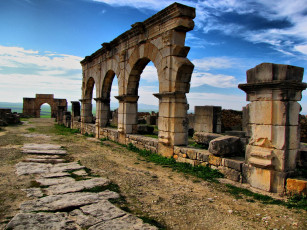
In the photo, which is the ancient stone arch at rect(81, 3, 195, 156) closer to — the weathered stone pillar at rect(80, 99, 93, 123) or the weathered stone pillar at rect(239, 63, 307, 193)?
the weathered stone pillar at rect(239, 63, 307, 193)

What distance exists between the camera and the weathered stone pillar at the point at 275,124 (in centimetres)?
437

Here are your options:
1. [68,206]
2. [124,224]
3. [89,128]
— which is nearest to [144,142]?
[68,206]

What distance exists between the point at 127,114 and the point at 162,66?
324cm

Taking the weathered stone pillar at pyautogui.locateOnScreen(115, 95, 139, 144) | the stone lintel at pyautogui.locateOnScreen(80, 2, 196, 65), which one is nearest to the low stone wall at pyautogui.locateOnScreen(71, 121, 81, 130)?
the weathered stone pillar at pyautogui.locateOnScreen(115, 95, 139, 144)

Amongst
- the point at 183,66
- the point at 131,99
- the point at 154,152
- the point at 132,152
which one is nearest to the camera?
the point at 183,66

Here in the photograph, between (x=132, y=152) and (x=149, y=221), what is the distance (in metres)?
5.57

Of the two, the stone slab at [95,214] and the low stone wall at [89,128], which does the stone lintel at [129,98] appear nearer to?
the low stone wall at [89,128]

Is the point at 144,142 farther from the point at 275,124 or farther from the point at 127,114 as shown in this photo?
the point at 275,124

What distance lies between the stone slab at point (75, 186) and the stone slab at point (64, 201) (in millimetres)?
230

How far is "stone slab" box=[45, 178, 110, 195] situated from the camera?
4309 mm

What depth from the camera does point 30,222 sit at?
3.06 metres

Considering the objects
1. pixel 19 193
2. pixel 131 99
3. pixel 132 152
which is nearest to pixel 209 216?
pixel 19 193

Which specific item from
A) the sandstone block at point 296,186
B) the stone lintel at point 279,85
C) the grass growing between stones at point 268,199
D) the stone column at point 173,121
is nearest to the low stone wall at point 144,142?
the stone column at point 173,121

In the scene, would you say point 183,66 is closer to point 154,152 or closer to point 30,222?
point 154,152
